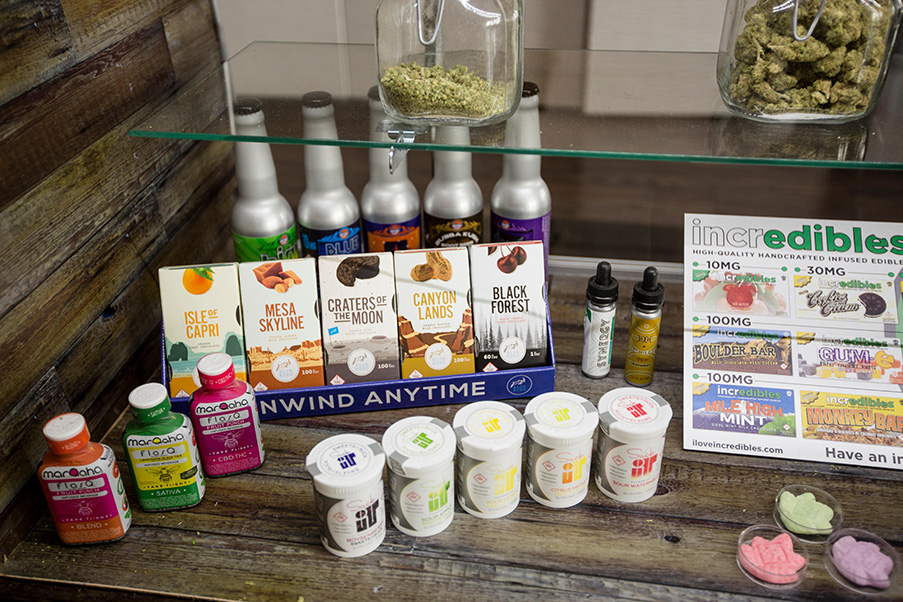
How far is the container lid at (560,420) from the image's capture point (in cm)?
85

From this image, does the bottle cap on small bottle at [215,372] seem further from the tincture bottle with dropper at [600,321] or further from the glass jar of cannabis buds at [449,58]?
the tincture bottle with dropper at [600,321]

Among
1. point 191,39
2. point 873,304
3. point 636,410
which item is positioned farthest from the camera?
point 191,39

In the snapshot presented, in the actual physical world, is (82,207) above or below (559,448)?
above

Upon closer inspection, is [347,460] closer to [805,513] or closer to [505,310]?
[505,310]

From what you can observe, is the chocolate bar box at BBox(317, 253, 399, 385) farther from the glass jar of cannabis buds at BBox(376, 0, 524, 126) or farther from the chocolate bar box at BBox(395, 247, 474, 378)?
the glass jar of cannabis buds at BBox(376, 0, 524, 126)

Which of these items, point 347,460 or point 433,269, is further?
point 433,269

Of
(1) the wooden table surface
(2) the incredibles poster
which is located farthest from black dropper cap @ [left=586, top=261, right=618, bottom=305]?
(1) the wooden table surface

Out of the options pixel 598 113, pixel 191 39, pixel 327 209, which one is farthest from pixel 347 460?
pixel 191 39

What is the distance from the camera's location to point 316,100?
967 mm

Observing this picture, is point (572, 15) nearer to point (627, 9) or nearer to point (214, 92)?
point (627, 9)

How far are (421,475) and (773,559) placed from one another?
0.41m

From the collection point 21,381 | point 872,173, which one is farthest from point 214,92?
point 872,173

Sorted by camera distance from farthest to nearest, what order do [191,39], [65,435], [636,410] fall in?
[191,39], [636,410], [65,435]

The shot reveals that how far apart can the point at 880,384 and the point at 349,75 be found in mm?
861
